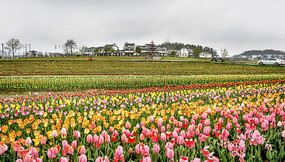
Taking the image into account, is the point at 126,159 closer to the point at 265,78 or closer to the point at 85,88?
the point at 85,88

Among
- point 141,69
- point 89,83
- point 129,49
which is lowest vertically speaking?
point 89,83

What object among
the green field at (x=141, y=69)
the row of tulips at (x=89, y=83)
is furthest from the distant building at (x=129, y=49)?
the row of tulips at (x=89, y=83)

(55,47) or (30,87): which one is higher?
(55,47)

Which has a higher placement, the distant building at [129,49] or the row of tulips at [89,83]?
the distant building at [129,49]

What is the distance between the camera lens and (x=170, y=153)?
1823 mm

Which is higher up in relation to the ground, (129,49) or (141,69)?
(129,49)

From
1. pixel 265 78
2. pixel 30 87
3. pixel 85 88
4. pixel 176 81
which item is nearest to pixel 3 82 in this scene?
pixel 30 87

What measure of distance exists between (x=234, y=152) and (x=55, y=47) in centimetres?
14554

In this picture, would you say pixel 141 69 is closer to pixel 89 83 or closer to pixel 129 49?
pixel 89 83

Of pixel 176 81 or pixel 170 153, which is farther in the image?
pixel 176 81

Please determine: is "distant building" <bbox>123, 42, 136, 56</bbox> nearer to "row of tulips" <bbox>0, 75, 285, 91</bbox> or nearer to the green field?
the green field

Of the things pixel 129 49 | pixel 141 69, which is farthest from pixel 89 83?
pixel 129 49

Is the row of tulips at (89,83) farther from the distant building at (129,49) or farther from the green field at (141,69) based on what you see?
the distant building at (129,49)

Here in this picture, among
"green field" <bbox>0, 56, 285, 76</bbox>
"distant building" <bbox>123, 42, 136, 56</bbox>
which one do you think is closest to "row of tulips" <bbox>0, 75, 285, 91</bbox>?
"green field" <bbox>0, 56, 285, 76</bbox>
